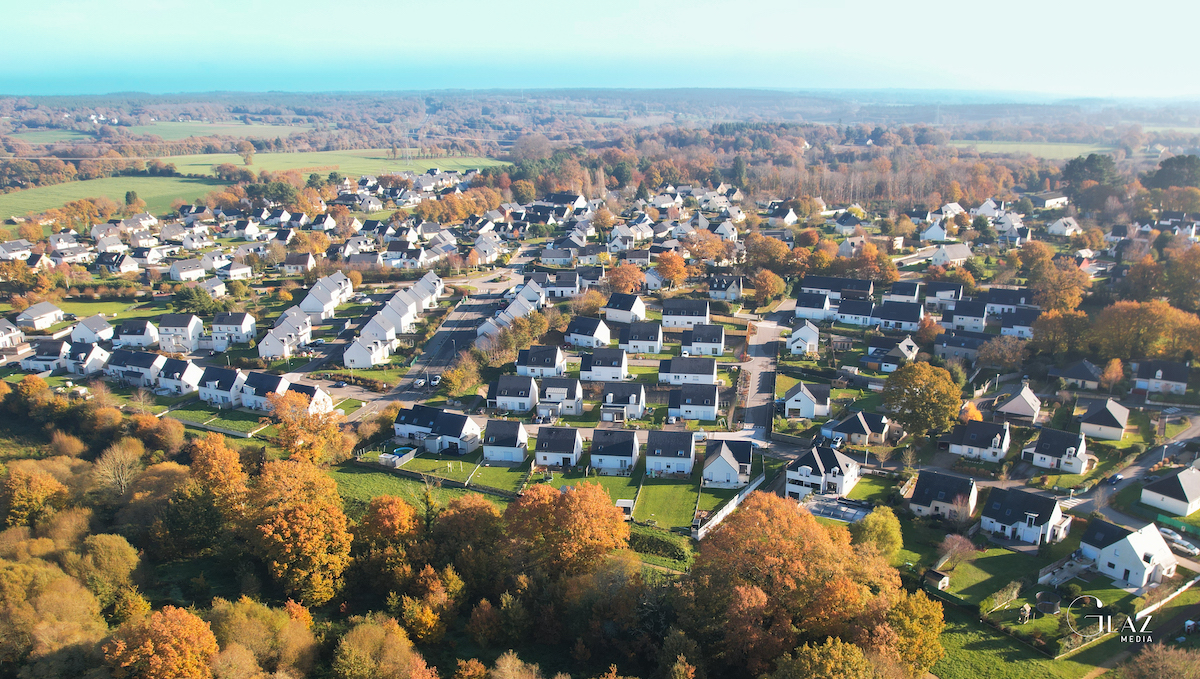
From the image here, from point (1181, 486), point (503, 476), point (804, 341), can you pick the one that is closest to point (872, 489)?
point (1181, 486)

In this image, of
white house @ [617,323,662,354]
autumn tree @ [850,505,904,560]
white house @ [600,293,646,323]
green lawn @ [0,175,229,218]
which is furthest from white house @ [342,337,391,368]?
green lawn @ [0,175,229,218]

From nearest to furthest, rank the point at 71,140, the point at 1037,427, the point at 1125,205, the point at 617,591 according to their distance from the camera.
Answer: the point at 617,591, the point at 1037,427, the point at 1125,205, the point at 71,140

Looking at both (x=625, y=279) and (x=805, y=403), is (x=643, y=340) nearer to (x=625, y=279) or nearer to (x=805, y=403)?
(x=625, y=279)

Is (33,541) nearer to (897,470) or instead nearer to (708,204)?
(897,470)

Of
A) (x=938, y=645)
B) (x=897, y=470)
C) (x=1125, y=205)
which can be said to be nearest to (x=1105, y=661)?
(x=938, y=645)

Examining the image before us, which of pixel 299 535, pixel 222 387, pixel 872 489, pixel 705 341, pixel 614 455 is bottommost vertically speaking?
pixel 872 489

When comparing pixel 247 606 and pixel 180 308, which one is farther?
pixel 180 308
